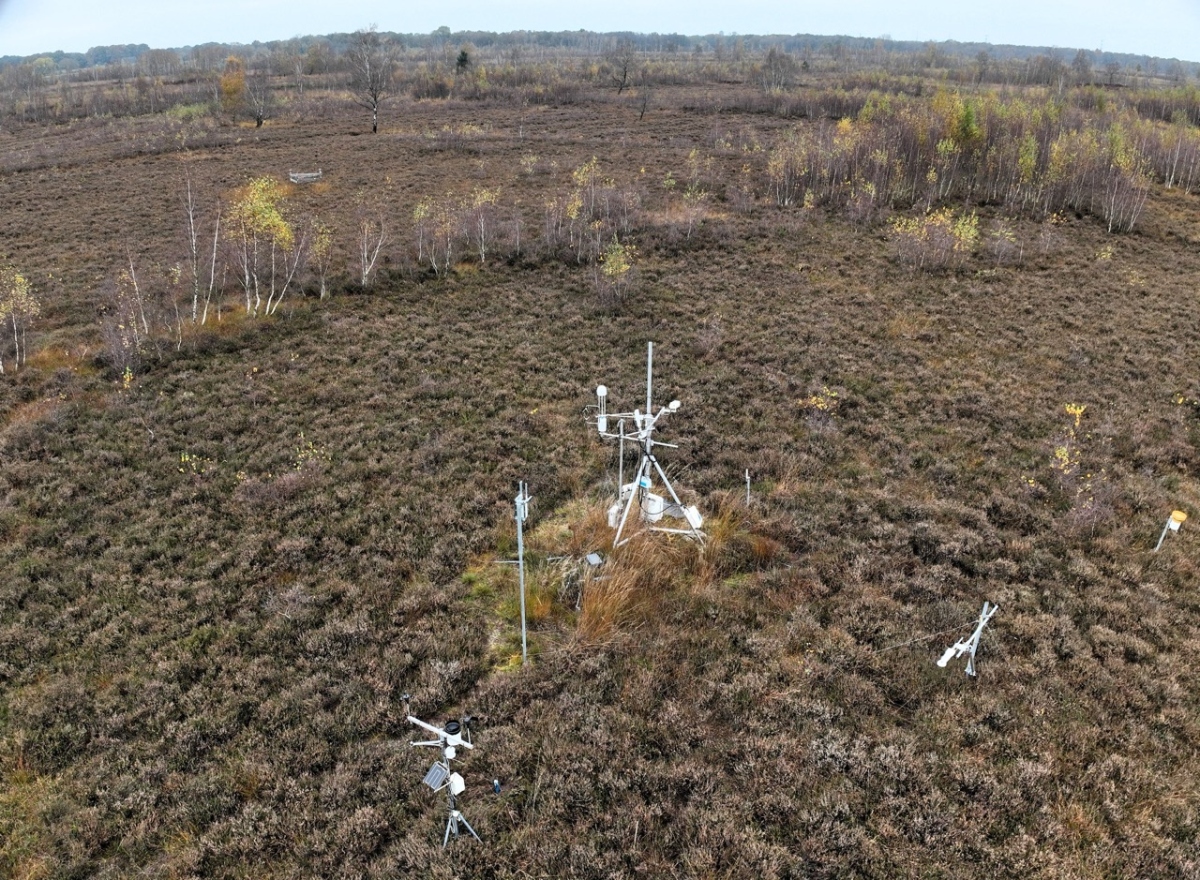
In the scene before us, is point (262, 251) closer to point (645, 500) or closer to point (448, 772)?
point (645, 500)

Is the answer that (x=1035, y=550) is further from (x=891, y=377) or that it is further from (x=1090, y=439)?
(x=891, y=377)

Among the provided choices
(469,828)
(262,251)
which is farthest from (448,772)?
(262,251)

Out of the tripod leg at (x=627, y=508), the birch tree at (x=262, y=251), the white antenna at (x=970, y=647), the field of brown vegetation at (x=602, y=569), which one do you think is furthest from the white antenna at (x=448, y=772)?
the birch tree at (x=262, y=251)

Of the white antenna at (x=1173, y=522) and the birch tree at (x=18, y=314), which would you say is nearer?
the white antenna at (x=1173, y=522)

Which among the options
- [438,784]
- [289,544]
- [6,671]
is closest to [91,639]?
[6,671]

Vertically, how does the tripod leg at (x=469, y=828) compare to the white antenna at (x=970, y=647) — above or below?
below

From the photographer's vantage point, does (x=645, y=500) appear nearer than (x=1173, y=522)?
No

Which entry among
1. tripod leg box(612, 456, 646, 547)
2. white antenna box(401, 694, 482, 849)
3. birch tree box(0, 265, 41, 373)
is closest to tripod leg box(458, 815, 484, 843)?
white antenna box(401, 694, 482, 849)

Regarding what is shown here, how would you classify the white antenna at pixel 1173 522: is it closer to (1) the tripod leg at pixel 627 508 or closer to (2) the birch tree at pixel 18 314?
(1) the tripod leg at pixel 627 508

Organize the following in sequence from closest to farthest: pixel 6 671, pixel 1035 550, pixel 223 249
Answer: pixel 6 671
pixel 1035 550
pixel 223 249
